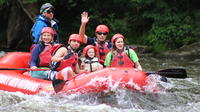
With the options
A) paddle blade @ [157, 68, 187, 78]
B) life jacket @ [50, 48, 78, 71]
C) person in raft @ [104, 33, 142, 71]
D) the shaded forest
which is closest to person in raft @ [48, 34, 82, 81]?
life jacket @ [50, 48, 78, 71]

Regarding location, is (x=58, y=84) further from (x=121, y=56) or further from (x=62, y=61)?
(x=121, y=56)

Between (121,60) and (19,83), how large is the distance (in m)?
1.62

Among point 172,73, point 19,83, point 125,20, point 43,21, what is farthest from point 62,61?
point 125,20

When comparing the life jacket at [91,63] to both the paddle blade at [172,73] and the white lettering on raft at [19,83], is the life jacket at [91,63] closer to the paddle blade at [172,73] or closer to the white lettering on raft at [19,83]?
the white lettering on raft at [19,83]

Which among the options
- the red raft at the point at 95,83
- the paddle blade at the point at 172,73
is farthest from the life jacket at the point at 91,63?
the paddle blade at the point at 172,73

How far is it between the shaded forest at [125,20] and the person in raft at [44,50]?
734cm

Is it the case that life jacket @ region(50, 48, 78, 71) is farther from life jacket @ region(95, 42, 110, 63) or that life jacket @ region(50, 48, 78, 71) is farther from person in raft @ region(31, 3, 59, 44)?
person in raft @ region(31, 3, 59, 44)

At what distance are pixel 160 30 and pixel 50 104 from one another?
349 inches

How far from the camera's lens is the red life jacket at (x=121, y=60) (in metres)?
5.47

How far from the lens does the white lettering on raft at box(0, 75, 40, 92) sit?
520cm

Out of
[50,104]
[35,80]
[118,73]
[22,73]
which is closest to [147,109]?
[118,73]

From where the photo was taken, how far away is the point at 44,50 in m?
5.60

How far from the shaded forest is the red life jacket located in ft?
23.1


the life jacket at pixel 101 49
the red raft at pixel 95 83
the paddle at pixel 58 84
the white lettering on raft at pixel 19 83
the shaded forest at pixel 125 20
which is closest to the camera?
the red raft at pixel 95 83
